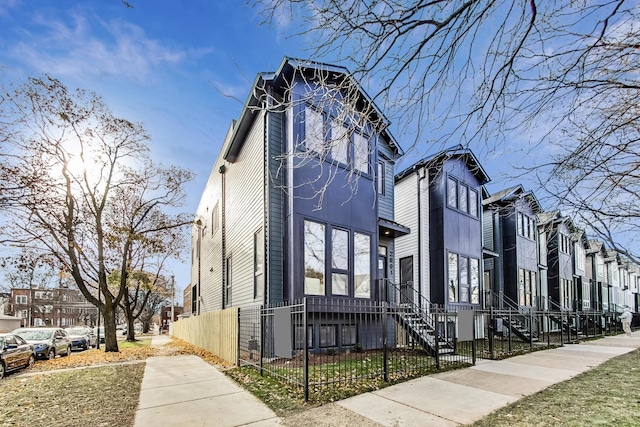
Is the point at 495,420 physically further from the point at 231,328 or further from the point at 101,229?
the point at 101,229

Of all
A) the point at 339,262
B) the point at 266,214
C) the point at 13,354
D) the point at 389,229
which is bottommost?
the point at 13,354

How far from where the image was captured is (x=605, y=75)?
3.90 metres

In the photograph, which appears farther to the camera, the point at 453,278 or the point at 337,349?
the point at 453,278

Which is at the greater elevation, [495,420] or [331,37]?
[331,37]

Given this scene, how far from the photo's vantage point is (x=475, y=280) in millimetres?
17344

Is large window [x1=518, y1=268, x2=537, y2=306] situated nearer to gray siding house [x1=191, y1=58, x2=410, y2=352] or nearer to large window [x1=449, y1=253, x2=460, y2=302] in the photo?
large window [x1=449, y1=253, x2=460, y2=302]

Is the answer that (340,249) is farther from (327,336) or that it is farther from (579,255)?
(579,255)

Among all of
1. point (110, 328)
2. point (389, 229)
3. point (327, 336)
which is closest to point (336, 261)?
point (327, 336)

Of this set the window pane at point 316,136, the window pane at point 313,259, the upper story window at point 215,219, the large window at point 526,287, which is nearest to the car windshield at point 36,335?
the upper story window at point 215,219

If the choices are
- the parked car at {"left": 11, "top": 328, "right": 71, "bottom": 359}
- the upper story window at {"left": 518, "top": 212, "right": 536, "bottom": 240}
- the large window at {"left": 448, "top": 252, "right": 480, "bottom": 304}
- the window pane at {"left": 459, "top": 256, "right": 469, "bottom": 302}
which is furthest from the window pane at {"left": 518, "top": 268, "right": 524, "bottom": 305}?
the parked car at {"left": 11, "top": 328, "right": 71, "bottom": 359}

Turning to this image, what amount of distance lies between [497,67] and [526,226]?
21.2m

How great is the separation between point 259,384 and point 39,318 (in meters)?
82.7

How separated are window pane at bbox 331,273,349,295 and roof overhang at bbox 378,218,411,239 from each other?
267 cm

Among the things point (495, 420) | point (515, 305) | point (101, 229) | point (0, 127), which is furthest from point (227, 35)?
point (515, 305)
